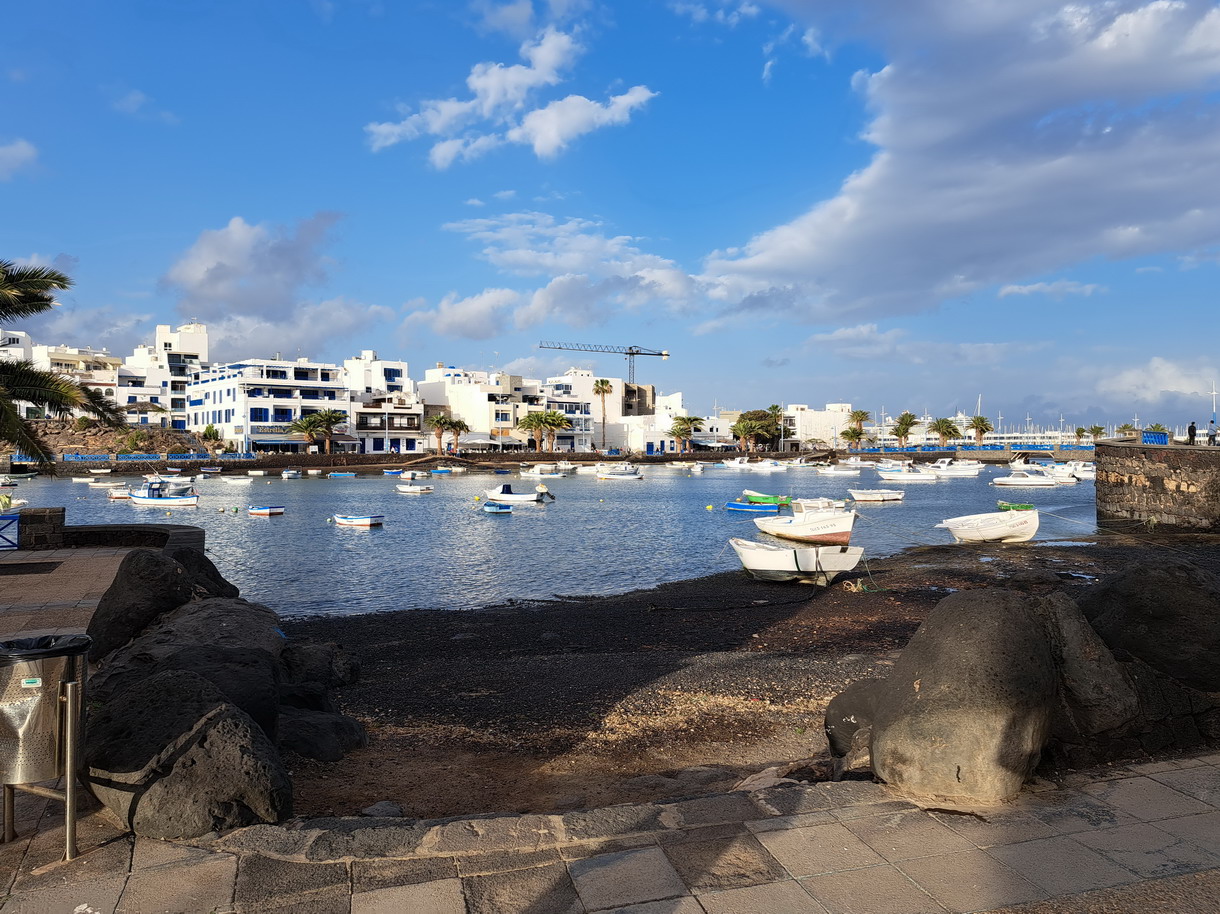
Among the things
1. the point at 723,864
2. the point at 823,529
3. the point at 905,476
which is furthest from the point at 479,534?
the point at 905,476

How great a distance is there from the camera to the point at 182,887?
14.0 feet

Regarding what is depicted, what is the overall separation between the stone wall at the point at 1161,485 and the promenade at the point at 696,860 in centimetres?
4102

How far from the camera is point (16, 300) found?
59.6 feet

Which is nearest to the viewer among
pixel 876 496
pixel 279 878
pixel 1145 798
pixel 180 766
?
pixel 279 878

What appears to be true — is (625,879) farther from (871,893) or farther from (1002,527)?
(1002,527)

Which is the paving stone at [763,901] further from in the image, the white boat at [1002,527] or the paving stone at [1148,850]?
the white boat at [1002,527]

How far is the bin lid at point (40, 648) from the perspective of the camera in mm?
4438

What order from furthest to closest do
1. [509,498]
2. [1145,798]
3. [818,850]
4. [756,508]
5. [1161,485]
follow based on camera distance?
[509,498], [756,508], [1161,485], [1145,798], [818,850]

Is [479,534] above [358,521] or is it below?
below

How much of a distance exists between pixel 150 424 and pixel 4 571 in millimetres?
120497

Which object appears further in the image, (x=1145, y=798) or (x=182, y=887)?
(x=1145, y=798)

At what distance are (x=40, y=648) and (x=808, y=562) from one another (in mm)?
23054

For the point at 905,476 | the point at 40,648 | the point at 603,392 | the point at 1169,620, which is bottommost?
the point at 905,476

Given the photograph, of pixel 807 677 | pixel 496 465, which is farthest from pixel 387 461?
pixel 807 677
